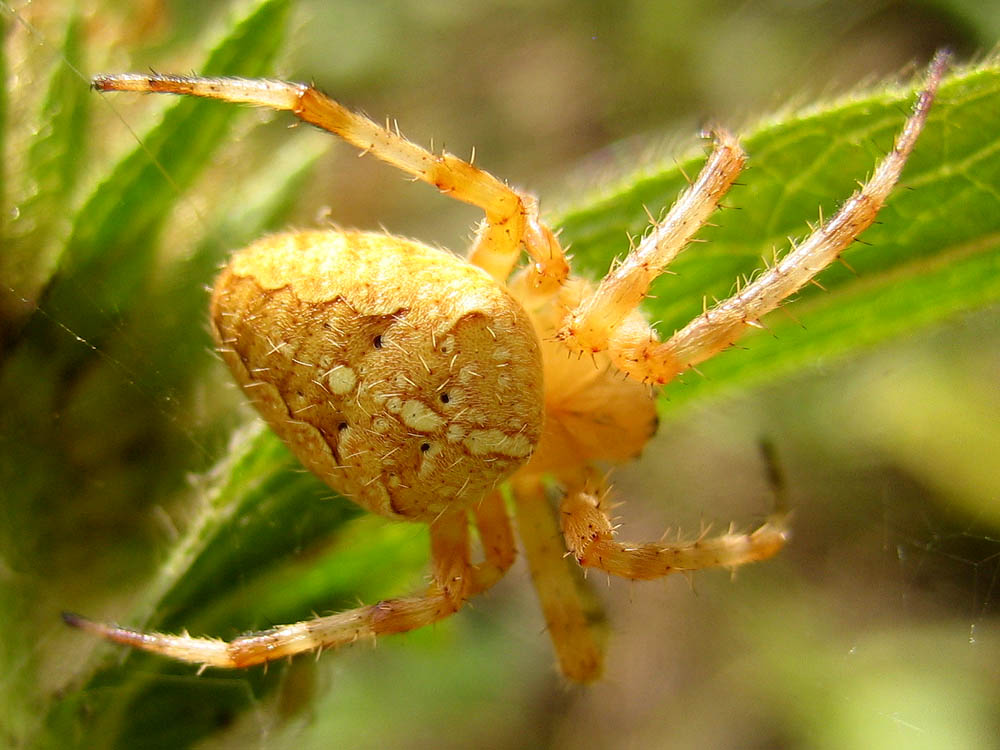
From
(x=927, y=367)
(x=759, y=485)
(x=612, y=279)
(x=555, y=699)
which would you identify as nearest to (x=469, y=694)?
(x=555, y=699)

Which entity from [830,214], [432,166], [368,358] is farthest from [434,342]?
[830,214]

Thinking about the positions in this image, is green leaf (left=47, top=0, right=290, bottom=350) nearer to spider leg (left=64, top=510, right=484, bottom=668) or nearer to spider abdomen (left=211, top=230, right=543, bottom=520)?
spider abdomen (left=211, top=230, right=543, bottom=520)

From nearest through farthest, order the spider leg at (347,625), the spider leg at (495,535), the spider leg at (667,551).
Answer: the spider leg at (347,625) < the spider leg at (667,551) < the spider leg at (495,535)

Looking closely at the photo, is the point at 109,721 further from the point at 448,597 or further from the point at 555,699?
the point at 555,699

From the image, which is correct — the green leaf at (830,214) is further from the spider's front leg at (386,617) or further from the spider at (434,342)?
the spider's front leg at (386,617)

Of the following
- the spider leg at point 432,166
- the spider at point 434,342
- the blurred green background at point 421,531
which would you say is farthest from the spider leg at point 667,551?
the spider leg at point 432,166

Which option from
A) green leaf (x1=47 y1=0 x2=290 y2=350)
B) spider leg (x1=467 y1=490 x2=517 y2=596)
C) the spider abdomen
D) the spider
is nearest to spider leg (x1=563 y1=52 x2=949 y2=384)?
the spider
